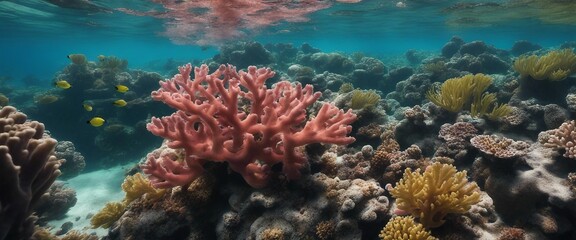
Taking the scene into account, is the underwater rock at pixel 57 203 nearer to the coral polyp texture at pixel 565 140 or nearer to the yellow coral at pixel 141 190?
the yellow coral at pixel 141 190

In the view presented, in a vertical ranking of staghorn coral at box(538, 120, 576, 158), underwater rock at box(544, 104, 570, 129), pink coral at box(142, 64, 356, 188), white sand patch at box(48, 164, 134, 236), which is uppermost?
pink coral at box(142, 64, 356, 188)

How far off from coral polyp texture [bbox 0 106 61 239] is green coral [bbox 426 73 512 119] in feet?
23.8

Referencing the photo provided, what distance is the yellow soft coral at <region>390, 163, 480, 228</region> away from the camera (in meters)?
3.75

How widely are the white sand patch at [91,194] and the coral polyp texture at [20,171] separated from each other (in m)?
5.48

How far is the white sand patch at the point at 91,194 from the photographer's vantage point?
9789mm

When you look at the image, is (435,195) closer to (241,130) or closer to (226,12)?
A: (241,130)

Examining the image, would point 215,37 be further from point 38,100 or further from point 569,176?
point 569,176

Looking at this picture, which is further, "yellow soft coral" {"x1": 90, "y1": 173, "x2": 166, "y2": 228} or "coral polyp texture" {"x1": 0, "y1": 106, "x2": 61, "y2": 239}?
"yellow soft coral" {"x1": 90, "y1": 173, "x2": 166, "y2": 228}

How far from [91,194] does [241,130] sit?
10.8 meters

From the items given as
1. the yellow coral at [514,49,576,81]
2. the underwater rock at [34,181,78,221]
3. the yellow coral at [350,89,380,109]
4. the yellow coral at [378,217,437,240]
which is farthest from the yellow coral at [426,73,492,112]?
the underwater rock at [34,181,78,221]

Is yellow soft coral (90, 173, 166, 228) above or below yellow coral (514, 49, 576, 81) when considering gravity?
below

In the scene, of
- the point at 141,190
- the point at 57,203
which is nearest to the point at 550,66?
the point at 141,190

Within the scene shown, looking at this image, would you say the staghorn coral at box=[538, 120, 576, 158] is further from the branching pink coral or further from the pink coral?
the branching pink coral

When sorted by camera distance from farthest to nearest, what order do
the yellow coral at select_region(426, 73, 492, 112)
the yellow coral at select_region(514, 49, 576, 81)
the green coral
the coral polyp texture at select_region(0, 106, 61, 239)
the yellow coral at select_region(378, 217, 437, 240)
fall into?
the yellow coral at select_region(514, 49, 576, 81) → the yellow coral at select_region(426, 73, 492, 112) → the green coral → the yellow coral at select_region(378, 217, 437, 240) → the coral polyp texture at select_region(0, 106, 61, 239)
